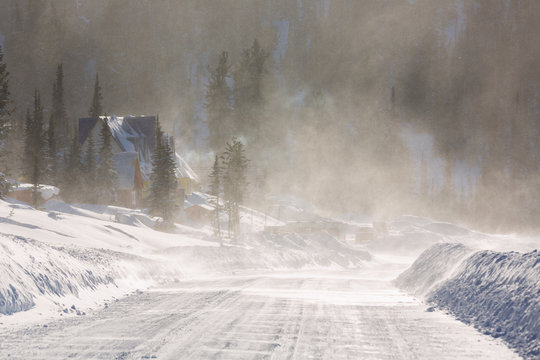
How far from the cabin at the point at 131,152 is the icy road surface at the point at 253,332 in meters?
44.9

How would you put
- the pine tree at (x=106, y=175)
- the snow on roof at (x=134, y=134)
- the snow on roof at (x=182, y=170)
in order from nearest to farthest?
the pine tree at (x=106, y=175) < the snow on roof at (x=134, y=134) < the snow on roof at (x=182, y=170)

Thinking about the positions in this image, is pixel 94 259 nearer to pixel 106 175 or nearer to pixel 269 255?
pixel 269 255

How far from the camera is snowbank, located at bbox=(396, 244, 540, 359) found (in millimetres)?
7441

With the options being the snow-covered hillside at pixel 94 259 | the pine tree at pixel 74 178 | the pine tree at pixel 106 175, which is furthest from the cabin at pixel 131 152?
the snow-covered hillside at pixel 94 259

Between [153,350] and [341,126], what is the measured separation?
151424 mm

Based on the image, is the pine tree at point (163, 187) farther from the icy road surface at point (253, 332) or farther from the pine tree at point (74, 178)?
the icy road surface at point (253, 332)

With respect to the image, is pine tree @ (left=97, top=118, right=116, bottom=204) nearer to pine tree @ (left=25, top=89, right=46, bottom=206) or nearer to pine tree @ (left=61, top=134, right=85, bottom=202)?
pine tree @ (left=61, top=134, right=85, bottom=202)

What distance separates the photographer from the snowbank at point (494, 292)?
744 cm

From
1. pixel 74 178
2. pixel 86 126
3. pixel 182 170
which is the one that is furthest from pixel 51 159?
pixel 182 170

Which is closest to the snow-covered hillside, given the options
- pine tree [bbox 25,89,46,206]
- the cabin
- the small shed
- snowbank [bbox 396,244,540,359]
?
pine tree [bbox 25,89,46,206]

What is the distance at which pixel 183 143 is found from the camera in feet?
404

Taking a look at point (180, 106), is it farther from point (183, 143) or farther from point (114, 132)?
point (114, 132)

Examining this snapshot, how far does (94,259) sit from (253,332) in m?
8.60

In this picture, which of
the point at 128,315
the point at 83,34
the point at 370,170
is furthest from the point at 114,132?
the point at 83,34
